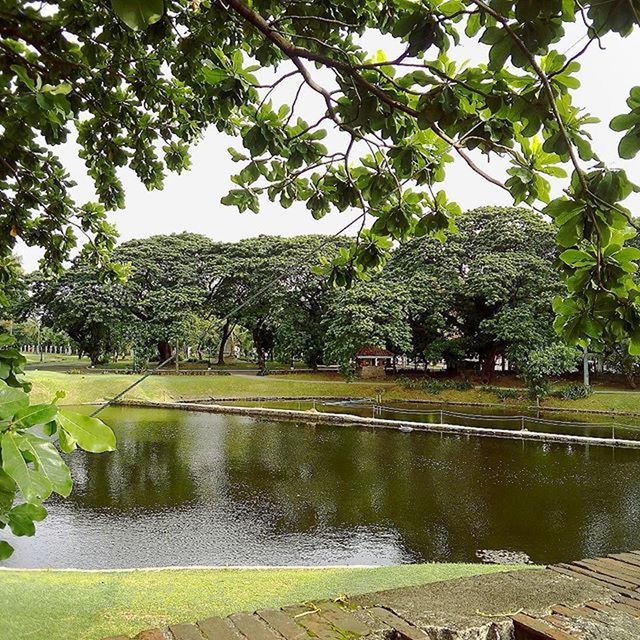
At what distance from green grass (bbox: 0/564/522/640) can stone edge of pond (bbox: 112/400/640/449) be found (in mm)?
8445

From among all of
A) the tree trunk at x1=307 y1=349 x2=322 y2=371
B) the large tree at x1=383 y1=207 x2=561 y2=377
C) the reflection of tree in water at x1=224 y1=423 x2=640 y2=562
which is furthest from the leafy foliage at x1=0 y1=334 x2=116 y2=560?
the tree trunk at x1=307 y1=349 x2=322 y2=371

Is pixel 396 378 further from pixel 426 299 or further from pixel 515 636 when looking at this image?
pixel 515 636

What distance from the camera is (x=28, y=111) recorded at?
1.80 metres

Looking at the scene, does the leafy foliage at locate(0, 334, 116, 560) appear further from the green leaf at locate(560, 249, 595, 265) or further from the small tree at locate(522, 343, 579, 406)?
the small tree at locate(522, 343, 579, 406)

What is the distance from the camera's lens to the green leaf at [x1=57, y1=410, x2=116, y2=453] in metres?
0.86

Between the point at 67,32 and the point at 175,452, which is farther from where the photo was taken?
the point at 175,452

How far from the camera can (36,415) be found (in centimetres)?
82

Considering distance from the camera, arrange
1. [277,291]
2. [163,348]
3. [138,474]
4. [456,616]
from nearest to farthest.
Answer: [456,616] → [138,474] → [277,291] → [163,348]

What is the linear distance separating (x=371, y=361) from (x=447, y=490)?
15801 millimetres

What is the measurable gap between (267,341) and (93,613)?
86.4 ft

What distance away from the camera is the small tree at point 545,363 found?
59.4 ft

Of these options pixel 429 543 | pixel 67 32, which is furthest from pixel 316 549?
pixel 67 32

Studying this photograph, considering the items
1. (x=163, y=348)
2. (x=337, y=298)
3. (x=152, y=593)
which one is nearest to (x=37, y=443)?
(x=152, y=593)

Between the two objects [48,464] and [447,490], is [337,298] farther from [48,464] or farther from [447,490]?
[48,464]
